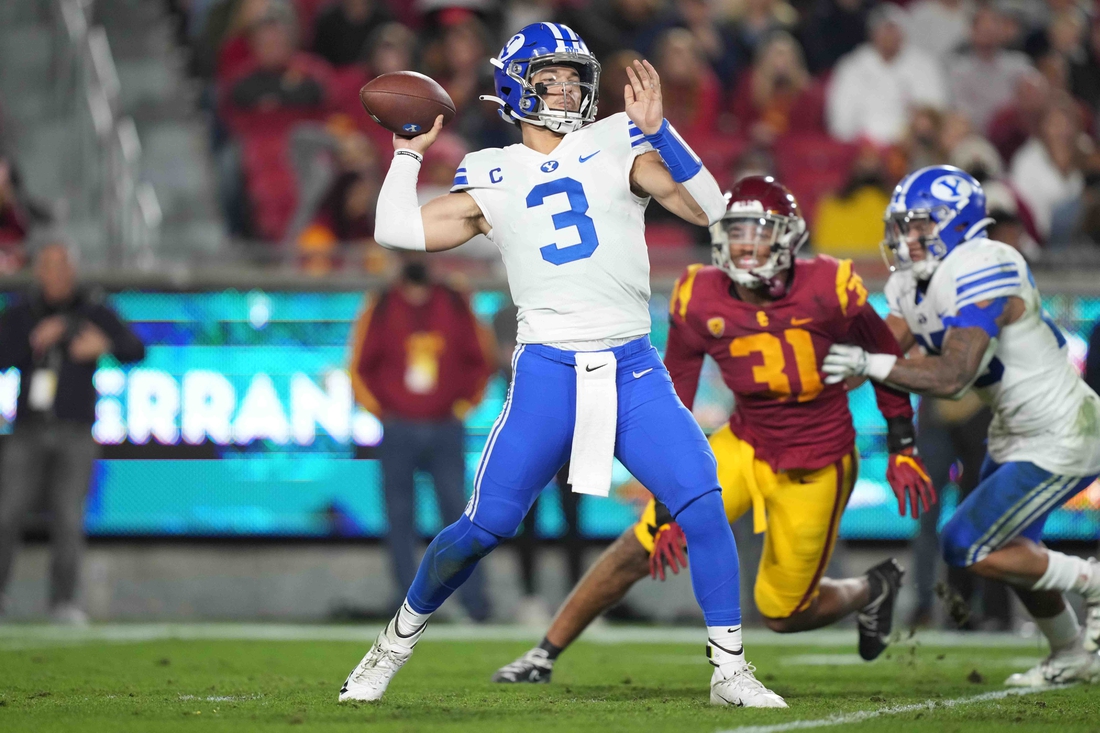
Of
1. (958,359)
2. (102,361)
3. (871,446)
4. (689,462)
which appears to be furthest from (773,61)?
(689,462)

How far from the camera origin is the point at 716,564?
159 inches

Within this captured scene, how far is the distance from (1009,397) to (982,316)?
0.39 meters

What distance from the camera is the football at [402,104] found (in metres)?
4.23

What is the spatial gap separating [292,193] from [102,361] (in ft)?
6.15

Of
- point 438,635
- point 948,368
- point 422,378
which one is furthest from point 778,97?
point 948,368

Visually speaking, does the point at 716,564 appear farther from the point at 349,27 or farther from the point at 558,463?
the point at 349,27

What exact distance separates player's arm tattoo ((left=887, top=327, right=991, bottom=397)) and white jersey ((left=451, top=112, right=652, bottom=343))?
3.35ft

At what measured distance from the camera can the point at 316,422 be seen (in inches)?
321

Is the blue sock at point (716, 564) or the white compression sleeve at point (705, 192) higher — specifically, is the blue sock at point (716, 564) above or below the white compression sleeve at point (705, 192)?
below

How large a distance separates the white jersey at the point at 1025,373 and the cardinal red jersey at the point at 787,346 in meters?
0.22

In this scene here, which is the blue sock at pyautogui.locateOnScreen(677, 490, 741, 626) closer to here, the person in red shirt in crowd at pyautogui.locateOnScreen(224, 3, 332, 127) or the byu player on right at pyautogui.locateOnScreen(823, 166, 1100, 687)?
the byu player on right at pyautogui.locateOnScreen(823, 166, 1100, 687)

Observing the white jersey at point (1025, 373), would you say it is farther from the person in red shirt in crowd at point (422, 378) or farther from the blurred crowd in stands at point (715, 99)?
the person in red shirt in crowd at point (422, 378)

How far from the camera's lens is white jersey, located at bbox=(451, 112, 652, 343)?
410cm

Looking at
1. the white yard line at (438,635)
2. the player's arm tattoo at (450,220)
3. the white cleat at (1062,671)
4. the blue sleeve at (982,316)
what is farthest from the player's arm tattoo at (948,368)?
Result: the white yard line at (438,635)
